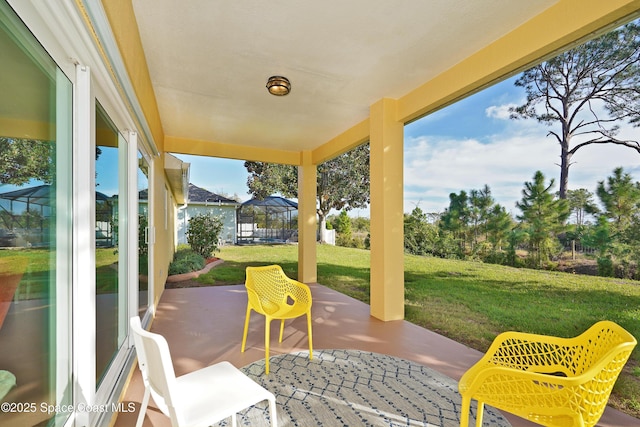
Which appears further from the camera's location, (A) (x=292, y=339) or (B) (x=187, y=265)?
(B) (x=187, y=265)

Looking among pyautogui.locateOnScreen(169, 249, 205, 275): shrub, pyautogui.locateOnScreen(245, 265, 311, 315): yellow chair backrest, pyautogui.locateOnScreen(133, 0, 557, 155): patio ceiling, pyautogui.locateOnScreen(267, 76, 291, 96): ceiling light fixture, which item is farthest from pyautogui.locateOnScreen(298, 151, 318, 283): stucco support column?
pyautogui.locateOnScreen(245, 265, 311, 315): yellow chair backrest

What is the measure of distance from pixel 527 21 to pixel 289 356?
3.63 meters

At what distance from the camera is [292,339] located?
3391 millimetres

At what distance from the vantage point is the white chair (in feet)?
4.10

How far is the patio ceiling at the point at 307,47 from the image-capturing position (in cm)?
235

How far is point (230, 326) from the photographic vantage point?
3846 mm

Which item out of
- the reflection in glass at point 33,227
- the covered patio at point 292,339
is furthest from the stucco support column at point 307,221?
the reflection in glass at point 33,227

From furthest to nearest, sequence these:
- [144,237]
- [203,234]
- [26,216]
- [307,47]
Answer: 1. [203,234]
2. [144,237]
3. [307,47]
4. [26,216]

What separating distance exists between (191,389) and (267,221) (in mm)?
14195

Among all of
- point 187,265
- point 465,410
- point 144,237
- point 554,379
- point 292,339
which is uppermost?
point 144,237

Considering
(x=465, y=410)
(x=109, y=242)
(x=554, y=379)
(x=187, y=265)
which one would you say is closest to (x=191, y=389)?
(x=109, y=242)

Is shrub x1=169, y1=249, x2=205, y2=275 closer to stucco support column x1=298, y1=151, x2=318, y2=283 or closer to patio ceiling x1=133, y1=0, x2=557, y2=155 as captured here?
stucco support column x1=298, y1=151, x2=318, y2=283

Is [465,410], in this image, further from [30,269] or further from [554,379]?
[30,269]

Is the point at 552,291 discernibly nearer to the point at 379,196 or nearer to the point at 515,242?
the point at 515,242
